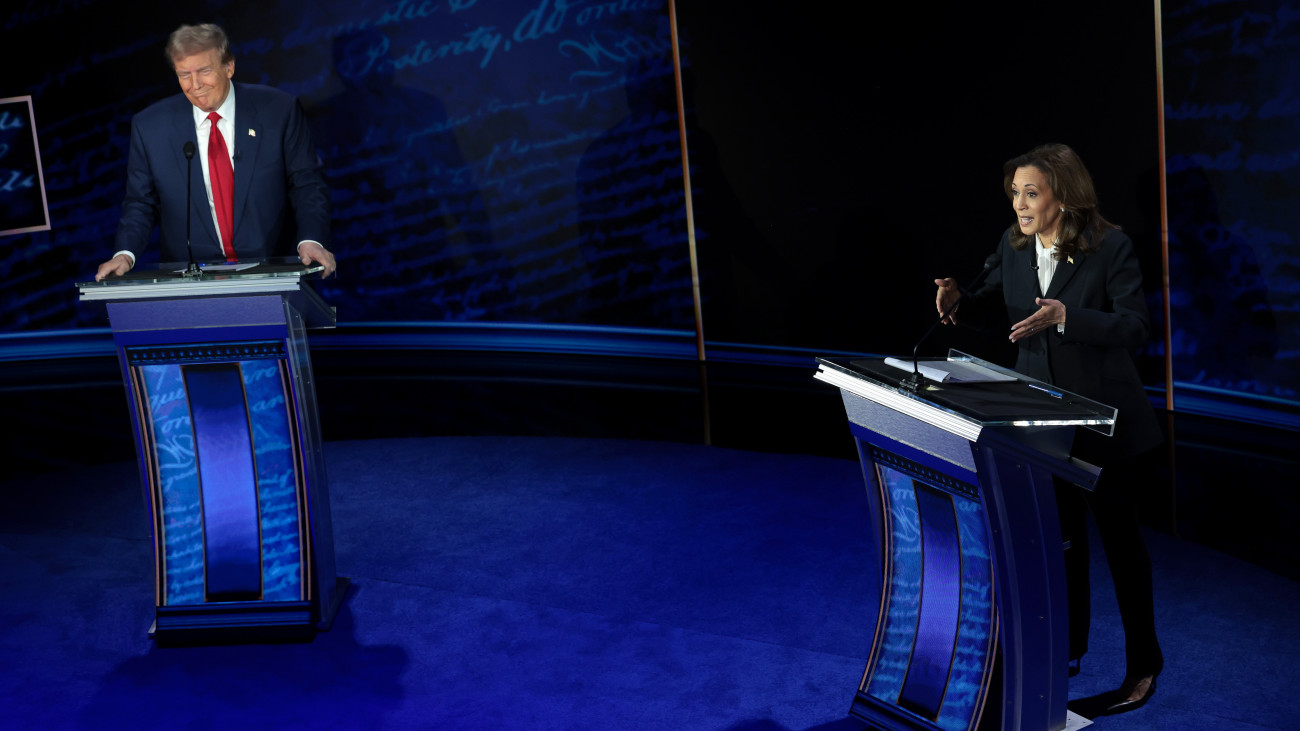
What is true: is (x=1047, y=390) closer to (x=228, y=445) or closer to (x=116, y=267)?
(x=228, y=445)

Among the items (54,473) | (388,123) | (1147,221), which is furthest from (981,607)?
(388,123)

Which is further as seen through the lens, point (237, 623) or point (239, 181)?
point (239, 181)

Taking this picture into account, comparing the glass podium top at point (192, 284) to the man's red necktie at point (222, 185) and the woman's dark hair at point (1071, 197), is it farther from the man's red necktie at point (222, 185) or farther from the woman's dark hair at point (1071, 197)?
the woman's dark hair at point (1071, 197)

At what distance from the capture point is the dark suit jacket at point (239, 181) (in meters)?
3.25

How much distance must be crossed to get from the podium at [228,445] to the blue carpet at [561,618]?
12 cm

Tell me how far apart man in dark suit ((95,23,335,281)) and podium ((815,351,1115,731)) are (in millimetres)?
1721

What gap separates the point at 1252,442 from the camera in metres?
Answer: 3.87

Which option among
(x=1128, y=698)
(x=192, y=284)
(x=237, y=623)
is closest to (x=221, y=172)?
(x=192, y=284)

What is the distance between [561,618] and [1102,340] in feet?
5.20

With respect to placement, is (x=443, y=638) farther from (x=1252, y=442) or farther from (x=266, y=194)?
(x=1252, y=442)

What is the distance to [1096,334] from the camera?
2424 millimetres

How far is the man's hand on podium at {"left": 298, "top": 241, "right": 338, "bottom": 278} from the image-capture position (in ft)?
10.0

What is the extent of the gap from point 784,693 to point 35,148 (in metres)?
4.53

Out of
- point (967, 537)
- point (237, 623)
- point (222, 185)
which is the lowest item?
point (237, 623)
